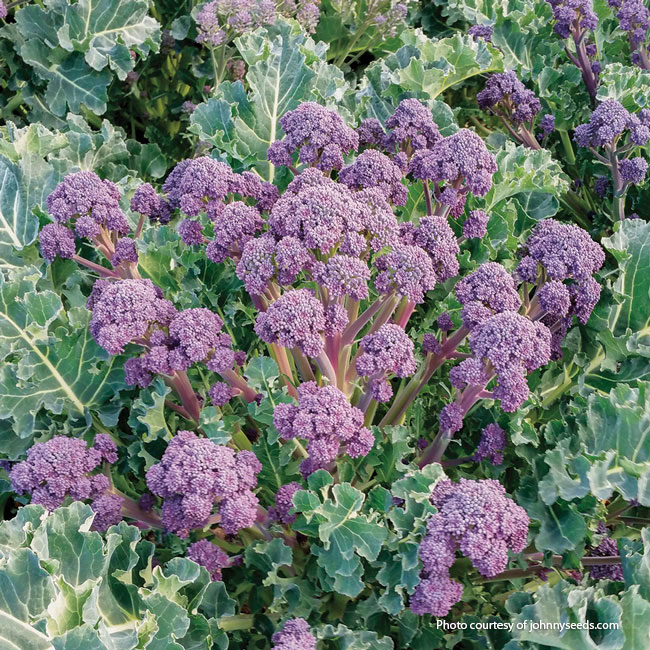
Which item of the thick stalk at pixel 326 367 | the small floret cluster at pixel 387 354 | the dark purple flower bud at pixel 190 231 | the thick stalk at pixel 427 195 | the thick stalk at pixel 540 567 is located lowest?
the thick stalk at pixel 540 567

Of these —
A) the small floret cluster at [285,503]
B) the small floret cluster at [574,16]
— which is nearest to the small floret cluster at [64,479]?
the small floret cluster at [285,503]

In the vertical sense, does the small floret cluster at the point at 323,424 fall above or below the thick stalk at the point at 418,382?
above

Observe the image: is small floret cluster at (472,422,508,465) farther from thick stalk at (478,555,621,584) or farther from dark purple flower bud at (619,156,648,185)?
dark purple flower bud at (619,156,648,185)

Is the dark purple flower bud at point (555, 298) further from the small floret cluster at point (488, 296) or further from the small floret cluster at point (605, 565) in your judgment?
the small floret cluster at point (605, 565)

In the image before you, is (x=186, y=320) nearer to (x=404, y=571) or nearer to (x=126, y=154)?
(x=404, y=571)

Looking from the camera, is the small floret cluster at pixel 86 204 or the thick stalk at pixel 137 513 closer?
the thick stalk at pixel 137 513

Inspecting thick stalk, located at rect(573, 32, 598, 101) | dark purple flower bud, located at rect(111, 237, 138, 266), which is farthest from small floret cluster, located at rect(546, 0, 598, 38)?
dark purple flower bud, located at rect(111, 237, 138, 266)

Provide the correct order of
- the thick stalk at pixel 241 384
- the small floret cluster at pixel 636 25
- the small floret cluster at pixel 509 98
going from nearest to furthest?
the thick stalk at pixel 241 384, the small floret cluster at pixel 509 98, the small floret cluster at pixel 636 25
